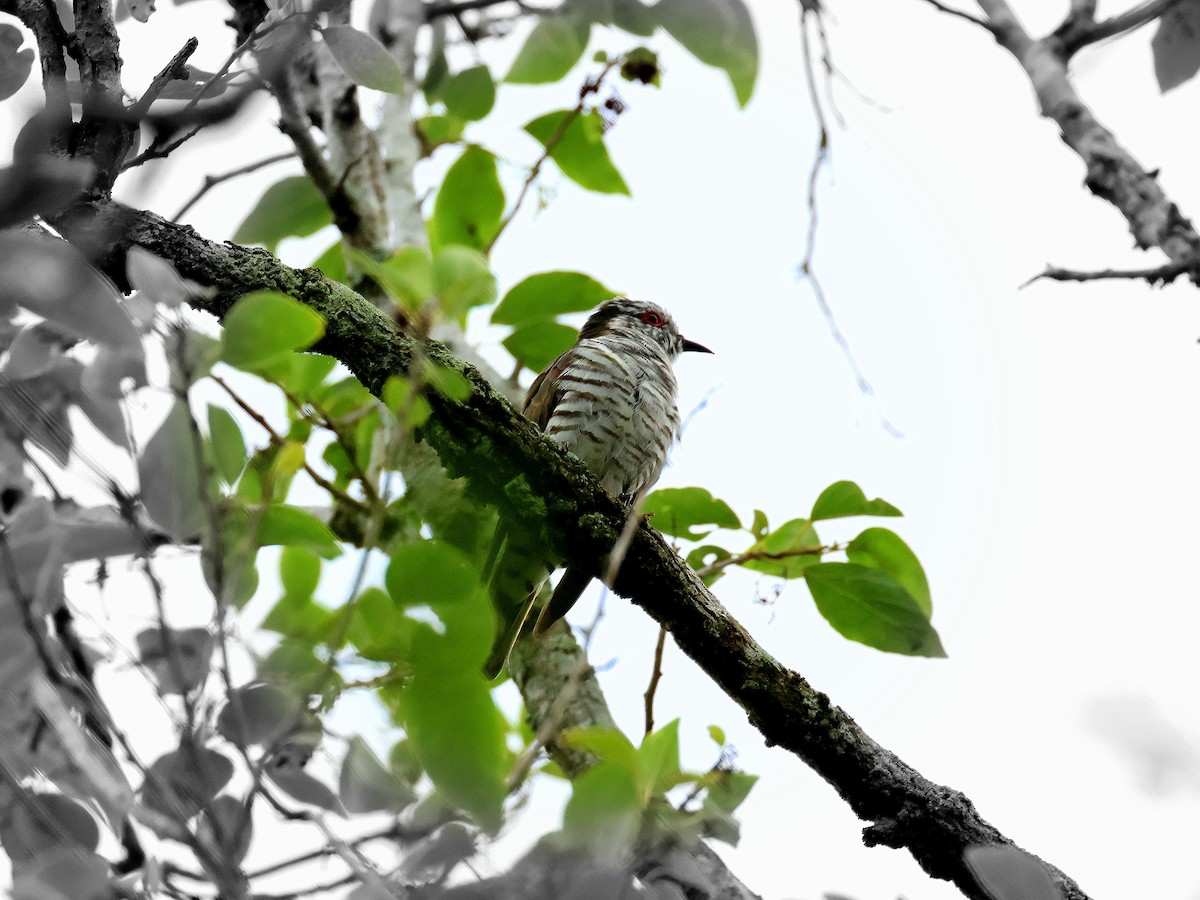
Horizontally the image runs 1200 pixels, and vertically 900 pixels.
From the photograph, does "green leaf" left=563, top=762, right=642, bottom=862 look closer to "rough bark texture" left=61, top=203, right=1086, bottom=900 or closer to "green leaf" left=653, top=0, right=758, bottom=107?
"rough bark texture" left=61, top=203, right=1086, bottom=900

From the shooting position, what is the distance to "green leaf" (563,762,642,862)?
130cm

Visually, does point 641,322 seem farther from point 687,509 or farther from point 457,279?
point 457,279

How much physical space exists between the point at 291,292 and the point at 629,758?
139 cm

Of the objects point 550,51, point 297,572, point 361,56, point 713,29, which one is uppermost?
point 550,51

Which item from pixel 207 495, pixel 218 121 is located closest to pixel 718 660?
pixel 207 495

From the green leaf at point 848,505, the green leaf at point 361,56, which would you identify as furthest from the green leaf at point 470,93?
the green leaf at point 848,505

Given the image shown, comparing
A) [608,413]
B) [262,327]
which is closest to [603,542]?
[262,327]

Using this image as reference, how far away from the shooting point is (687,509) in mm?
2996

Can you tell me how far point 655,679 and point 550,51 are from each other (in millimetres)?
1874

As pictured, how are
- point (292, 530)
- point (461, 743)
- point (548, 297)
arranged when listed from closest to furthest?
1. point (461, 743)
2. point (292, 530)
3. point (548, 297)

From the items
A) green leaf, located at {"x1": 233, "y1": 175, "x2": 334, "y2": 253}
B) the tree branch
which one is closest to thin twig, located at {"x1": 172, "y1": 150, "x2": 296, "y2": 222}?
green leaf, located at {"x1": 233, "y1": 175, "x2": 334, "y2": 253}

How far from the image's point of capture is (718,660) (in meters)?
2.44

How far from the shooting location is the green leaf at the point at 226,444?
1574 mm

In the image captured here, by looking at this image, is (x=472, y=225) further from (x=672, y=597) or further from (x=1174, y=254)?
(x=1174, y=254)
